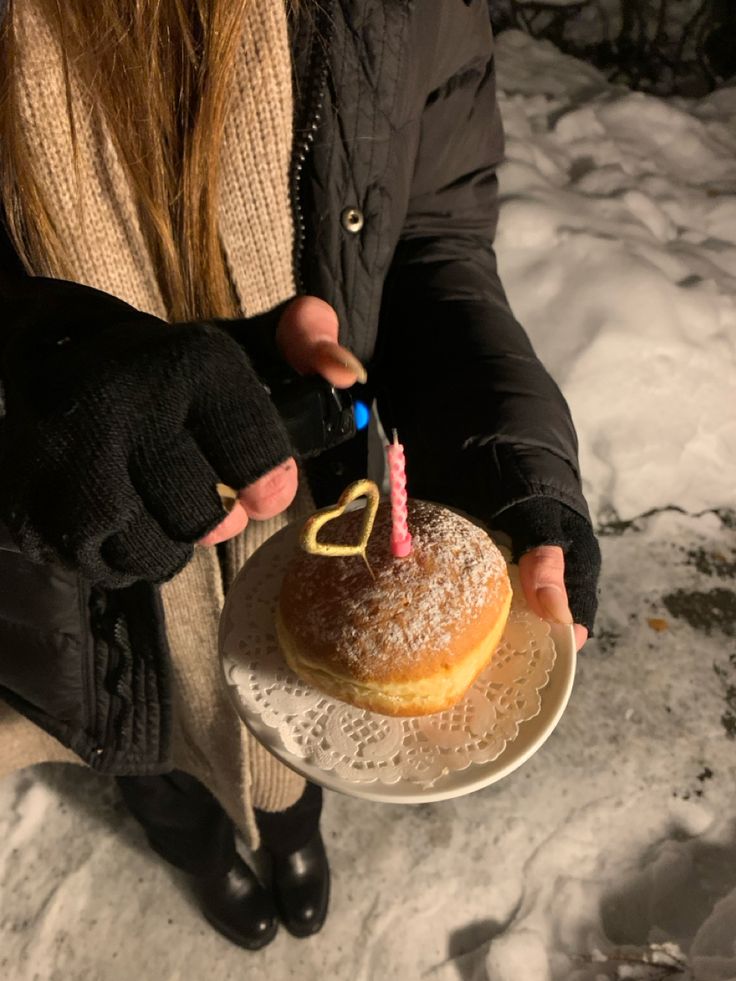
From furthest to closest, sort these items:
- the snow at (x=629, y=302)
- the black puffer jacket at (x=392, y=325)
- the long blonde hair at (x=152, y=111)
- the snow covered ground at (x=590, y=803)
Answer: the snow at (x=629, y=302) < the snow covered ground at (x=590, y=803) < the black puffer jacket at (x=392, y=325) < the long blonde hair at (x=152, y=111)

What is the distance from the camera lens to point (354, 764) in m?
0.70

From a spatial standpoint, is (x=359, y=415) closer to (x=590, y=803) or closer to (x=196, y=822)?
(x=196, y=822)

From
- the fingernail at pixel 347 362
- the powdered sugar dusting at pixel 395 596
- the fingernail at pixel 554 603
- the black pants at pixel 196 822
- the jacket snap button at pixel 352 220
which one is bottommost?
the black pants at pixel 196 822

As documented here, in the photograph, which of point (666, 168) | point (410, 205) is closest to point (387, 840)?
point (410, 205)

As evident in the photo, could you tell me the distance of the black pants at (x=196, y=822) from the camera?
1.20m

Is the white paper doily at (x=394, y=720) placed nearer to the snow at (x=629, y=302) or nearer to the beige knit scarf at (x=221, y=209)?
the beige knit scarf at (x=221, y=209)

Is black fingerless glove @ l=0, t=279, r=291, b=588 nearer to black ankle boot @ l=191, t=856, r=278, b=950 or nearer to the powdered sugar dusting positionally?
the powdered sugar dusting

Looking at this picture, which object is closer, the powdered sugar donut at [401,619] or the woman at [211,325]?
the woman at [211,325]

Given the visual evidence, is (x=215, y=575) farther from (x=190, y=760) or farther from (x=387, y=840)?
(x=387, y=840)

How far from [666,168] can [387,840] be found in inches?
81.6

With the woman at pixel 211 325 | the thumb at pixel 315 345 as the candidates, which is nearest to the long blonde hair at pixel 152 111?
the woman at pixel 211 325

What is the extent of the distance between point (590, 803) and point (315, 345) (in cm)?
115

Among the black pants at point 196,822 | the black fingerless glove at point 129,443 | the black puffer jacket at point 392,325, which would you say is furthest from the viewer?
the black pants at point 196,822

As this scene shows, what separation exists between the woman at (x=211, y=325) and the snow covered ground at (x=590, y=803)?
403mm
